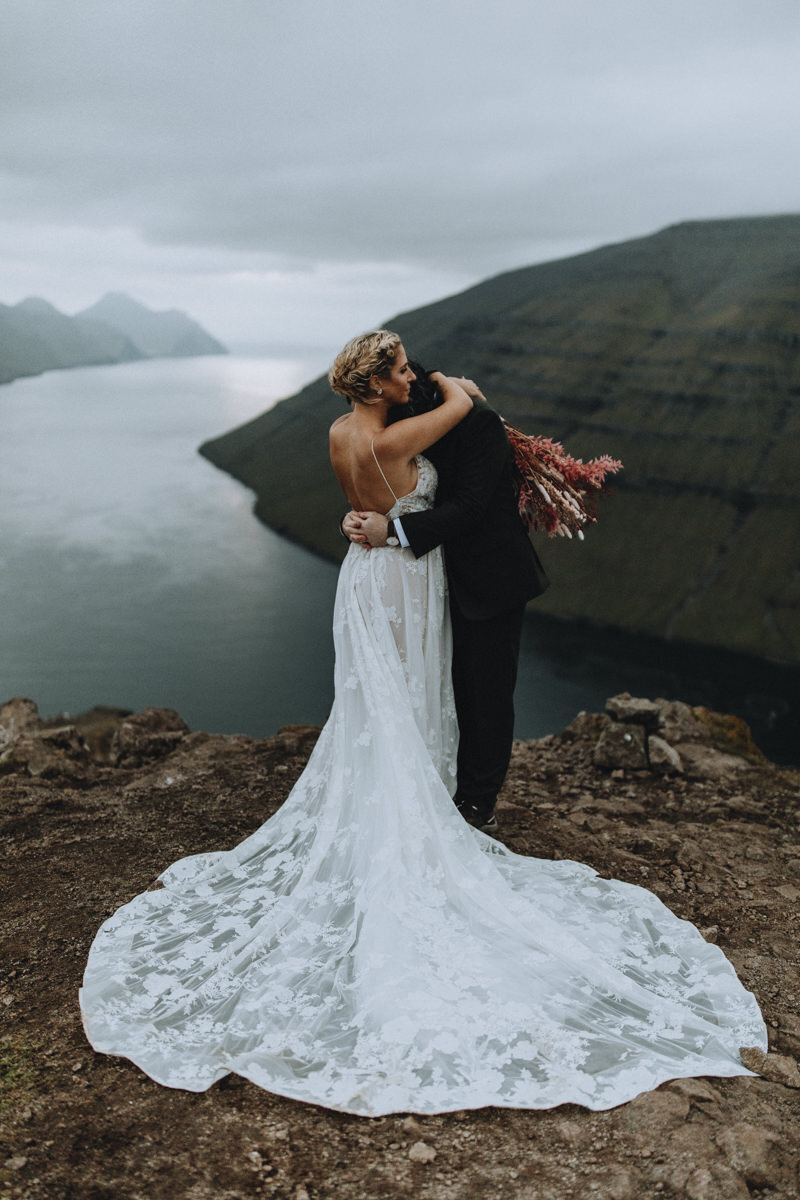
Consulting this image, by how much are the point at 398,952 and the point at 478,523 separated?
6.64 ft

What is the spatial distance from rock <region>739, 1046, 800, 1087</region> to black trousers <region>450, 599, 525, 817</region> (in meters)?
1.85

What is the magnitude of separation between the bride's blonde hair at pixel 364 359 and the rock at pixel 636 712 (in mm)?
4175

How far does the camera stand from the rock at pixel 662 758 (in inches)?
257

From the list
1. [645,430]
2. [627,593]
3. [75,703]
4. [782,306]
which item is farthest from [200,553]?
[782,306]

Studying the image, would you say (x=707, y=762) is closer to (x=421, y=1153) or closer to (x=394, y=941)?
(x=394, y=941)

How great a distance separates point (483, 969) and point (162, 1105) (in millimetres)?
1255

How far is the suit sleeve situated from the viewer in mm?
4027

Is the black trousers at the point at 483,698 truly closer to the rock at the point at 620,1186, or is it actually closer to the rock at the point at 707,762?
the rock at the point at 620,1186

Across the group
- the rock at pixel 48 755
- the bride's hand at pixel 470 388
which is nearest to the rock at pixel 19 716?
the rock at pixel 48 755

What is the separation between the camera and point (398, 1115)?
2797 millimetres

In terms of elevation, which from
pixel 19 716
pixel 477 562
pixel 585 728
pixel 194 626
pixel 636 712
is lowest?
pixel 194 626

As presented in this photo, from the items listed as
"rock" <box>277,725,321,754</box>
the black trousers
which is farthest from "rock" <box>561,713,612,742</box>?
the black trousers

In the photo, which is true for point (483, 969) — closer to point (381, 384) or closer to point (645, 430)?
point (381, 384)

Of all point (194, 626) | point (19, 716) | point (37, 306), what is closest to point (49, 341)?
point (37, 306)
